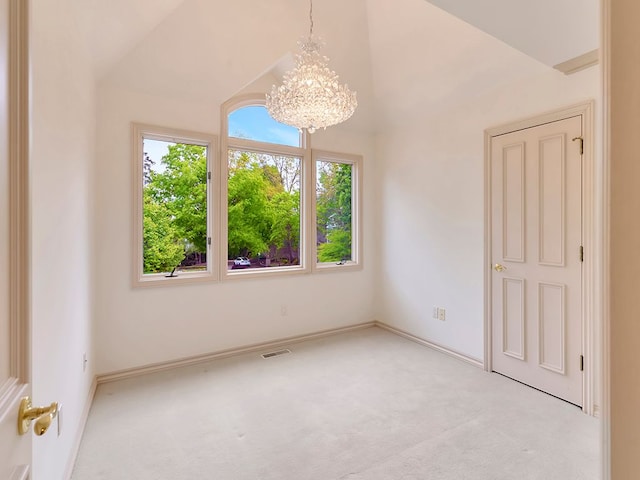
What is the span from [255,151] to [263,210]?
682 mm

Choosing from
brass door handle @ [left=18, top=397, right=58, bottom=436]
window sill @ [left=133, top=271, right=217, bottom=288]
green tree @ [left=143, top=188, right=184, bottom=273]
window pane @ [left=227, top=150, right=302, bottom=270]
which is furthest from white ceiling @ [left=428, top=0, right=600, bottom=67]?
window sill @ [left=133, top=271, right=217, bottom=288]

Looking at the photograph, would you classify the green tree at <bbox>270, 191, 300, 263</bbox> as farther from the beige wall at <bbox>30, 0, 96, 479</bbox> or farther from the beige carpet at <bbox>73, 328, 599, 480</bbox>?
the beige wall at <bbox>30, 0, 96, 479</bbox>

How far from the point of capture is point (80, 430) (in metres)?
2.15

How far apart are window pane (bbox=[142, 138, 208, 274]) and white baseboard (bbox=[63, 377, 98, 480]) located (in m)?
1.07

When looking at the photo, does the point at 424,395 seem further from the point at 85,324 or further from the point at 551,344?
the point at 85,324

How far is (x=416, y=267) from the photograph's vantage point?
400cm

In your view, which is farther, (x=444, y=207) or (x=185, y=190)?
(x=444, y=207)

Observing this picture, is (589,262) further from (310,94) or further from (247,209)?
(247,209)

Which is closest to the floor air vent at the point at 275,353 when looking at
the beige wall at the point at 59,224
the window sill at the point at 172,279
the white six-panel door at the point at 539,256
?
the window sill at the point at 172,279

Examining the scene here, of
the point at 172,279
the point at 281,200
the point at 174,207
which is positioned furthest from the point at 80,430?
the point at 281,200

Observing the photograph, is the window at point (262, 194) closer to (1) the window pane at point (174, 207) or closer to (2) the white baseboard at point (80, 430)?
(1) the window pane at point (174, 207)

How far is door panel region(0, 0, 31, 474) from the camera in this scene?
25.9 inches
